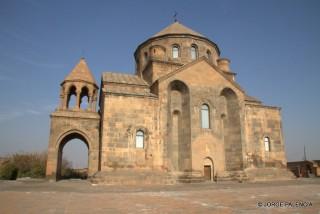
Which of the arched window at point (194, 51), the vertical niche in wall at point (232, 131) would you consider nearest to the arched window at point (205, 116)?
the vertical niche in wall at point (232, 131)

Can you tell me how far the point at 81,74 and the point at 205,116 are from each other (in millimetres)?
9904

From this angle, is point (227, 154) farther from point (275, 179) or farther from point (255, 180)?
point (275, 179)

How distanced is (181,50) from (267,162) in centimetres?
1134

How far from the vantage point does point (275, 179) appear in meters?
18.4

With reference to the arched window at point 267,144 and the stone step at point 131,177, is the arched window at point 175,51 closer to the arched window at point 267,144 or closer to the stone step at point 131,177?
the arched window at point 267,144

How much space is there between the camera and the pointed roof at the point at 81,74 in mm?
19812

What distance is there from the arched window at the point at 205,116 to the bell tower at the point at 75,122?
7377mm

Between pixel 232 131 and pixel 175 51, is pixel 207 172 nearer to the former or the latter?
pixel 232 131

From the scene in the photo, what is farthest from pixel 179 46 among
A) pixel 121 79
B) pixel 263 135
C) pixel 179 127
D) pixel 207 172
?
pixel 207 172

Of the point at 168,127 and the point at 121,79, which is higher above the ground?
the point at 121,79

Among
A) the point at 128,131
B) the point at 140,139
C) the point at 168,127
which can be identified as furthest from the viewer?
the point at 168,127

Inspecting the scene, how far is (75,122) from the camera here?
18156 millimetres

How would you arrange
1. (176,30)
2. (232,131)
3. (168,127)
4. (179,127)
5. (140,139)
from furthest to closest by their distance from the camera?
(176,30), (232,131), (179,127), (168,127), (140,139)

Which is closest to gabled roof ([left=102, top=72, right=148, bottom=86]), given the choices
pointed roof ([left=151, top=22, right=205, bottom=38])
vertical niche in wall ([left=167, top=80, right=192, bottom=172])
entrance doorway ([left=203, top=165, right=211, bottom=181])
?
vertical niche in wall ([left=167, top=80, right=192, bottom=172])
